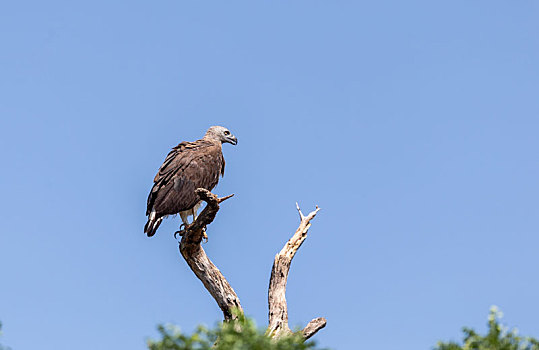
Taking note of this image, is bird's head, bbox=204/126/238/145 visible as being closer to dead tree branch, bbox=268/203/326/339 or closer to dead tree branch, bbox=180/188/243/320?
dead tree branch, bbox=268/203/326/339

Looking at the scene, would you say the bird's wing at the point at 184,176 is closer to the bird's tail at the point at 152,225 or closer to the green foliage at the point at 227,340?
the bird's tail at the point at 152,225

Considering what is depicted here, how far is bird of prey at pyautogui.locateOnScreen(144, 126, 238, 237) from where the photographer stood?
1253 centimetres

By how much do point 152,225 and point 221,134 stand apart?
300 centimetres

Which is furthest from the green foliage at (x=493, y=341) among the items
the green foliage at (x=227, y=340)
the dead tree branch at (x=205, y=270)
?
the dead tree branch at (x=205, y=270)

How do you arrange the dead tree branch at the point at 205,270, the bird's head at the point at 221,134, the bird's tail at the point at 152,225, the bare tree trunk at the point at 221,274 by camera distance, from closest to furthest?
the bare tree trunk at the point at 221,274, the dead tree branch at the point at 205,270, the bird's tail at the point at 152,225, the bird's head at the point at 221,134

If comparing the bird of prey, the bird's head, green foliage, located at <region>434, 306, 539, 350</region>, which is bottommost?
green foliage, located at <region>434, 306, 539, 350</region>

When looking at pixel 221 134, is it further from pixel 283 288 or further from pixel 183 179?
pixel 283 288

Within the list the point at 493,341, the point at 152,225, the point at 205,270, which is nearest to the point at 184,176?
the point at 152,225

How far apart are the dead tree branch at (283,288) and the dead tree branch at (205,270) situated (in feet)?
1.87

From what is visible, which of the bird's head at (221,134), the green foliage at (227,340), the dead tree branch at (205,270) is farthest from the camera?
the bird's head at (221,134)

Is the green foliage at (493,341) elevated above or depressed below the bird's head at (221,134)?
below

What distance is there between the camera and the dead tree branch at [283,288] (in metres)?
10.7

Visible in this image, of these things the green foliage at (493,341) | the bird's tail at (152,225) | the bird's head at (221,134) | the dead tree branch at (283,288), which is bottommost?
the green foliage at (493,341)

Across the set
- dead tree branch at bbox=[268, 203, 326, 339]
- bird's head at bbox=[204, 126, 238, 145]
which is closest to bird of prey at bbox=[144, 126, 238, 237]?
bird's head at bbox=[204, 126, 238, 145]
